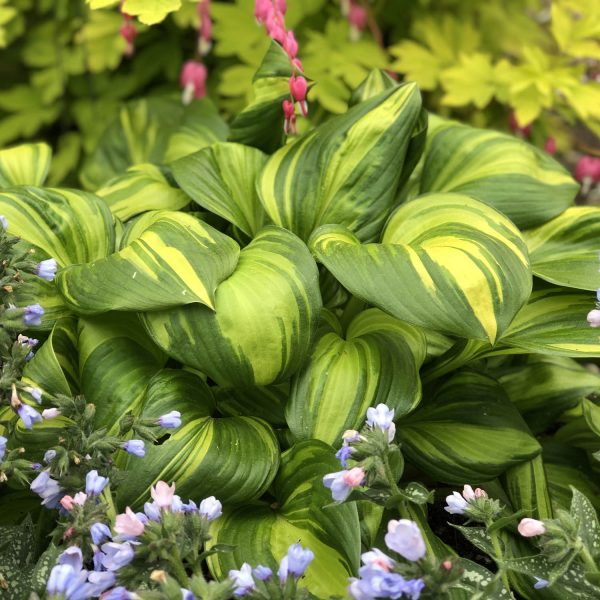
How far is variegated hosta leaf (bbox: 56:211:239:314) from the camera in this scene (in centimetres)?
116

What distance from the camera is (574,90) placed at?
1.99m

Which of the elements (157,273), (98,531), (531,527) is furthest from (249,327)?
(531,527)

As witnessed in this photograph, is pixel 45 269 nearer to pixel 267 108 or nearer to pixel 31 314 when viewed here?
pixel 31 314

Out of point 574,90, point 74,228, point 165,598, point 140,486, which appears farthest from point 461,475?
point 574,90

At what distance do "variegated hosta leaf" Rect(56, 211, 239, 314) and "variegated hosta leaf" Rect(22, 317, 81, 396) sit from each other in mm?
77

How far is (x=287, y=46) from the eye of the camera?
1.47m

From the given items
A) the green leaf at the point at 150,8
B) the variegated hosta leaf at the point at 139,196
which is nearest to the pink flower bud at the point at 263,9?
the green leaf at the point at 150,8

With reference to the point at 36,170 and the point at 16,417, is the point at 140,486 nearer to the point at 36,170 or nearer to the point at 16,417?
the point at 16,417

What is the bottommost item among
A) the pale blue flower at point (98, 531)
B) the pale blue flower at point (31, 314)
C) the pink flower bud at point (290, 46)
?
the pale blue flower at point (98, 531)

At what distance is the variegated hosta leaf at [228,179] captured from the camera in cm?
149

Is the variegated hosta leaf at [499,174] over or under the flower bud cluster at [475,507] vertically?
over

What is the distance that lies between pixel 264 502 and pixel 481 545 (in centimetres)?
39

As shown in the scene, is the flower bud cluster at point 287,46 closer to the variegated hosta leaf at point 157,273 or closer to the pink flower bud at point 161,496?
the variegated hosta leaf at point 157,273

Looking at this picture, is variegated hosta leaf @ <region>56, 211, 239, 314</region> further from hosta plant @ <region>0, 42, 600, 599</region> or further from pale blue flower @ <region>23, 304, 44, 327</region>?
pale blue flower @ <region>23, 304, 44, 327</region>
